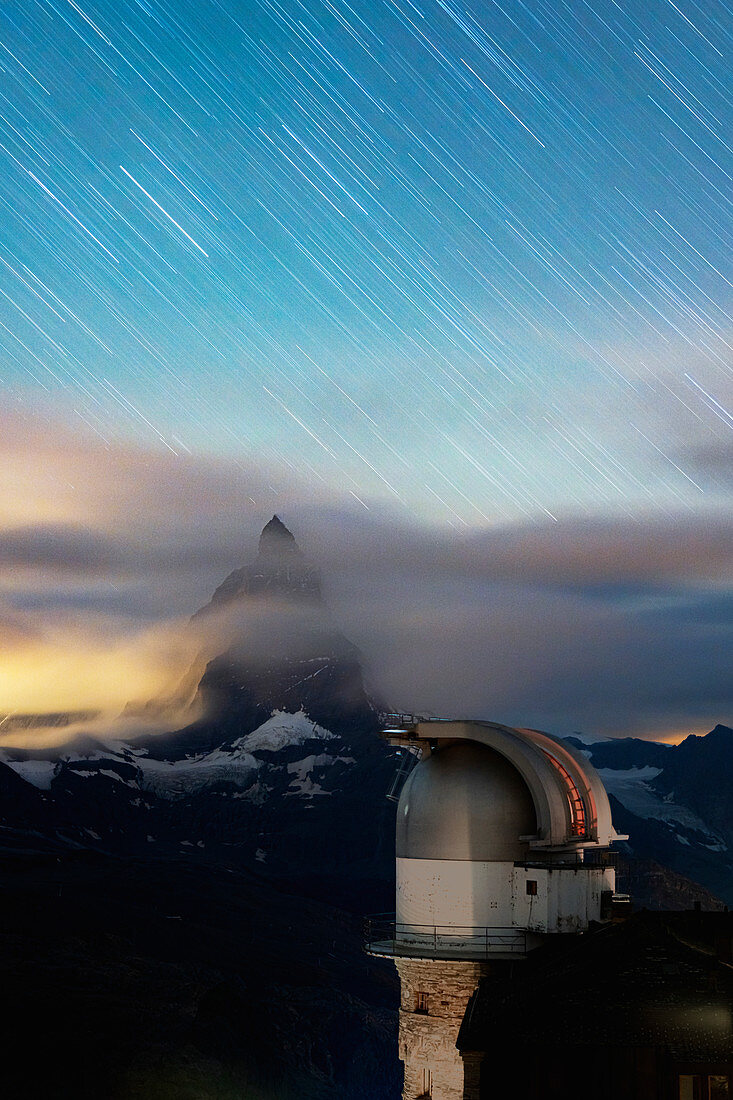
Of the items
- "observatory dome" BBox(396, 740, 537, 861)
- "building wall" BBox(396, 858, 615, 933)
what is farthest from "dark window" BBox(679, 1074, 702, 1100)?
"observatory dome" BBox(396, 740, 537, 861)

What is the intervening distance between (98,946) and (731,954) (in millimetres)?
169070

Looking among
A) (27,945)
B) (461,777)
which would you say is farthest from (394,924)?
(27,945)

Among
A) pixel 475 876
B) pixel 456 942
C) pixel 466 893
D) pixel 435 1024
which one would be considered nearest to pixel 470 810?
pixel 475 876

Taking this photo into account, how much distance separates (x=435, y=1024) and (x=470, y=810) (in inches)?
239

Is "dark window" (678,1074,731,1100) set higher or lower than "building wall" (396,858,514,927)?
lower

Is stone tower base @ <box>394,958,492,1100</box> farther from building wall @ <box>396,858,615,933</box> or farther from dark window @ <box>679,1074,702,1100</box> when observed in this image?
dark window @ <box>679,1074,702,1100</box>

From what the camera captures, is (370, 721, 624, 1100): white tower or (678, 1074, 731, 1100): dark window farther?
(370, 721, 624, 1100): white tower

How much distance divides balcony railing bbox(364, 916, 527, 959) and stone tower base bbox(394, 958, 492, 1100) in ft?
0.86

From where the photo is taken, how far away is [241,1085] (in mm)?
151125

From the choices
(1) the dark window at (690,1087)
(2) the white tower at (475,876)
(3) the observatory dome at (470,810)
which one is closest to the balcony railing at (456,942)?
(2) the white tower at (475,876)

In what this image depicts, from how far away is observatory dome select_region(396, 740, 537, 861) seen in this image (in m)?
36.6

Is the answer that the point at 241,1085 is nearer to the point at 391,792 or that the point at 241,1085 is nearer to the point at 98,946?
the point at 98,946

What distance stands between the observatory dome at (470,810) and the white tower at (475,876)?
0.10ft

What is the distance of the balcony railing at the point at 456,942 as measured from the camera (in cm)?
3606
